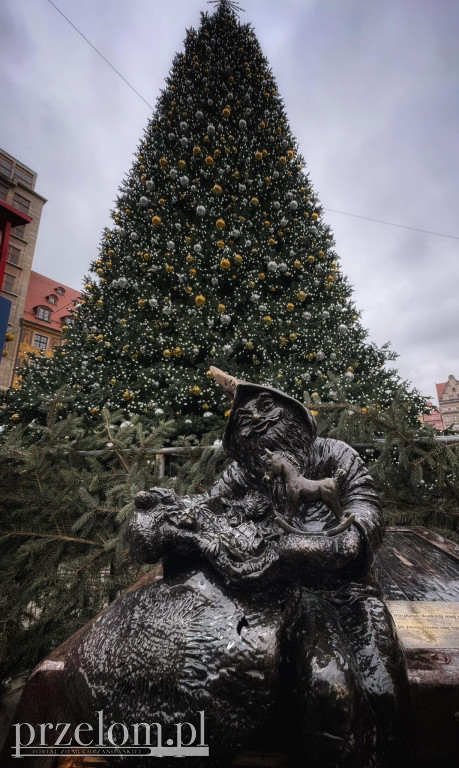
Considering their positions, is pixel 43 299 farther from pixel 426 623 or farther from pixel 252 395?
pixel 426 623

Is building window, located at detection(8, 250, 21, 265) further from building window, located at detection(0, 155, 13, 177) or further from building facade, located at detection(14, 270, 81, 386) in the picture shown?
building window, located at detection(0, 155, 13, 177)

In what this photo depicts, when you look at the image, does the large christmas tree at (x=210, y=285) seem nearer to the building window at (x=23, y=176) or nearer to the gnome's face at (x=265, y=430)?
the gnome's face at (x=265, y=430)

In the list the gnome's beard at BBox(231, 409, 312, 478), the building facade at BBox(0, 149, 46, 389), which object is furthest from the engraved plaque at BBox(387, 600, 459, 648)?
the building facade at BBox(0, 149, 46, 389)

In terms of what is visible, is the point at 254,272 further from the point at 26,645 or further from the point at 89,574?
the point at 26,645

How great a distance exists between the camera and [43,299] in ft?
68.7

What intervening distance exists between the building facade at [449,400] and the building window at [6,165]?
4252 centimetres

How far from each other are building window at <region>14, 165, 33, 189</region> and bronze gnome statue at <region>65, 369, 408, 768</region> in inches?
737

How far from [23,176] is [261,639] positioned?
19.6 m

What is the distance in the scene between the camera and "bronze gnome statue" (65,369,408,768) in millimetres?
769

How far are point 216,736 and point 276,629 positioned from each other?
0.23m

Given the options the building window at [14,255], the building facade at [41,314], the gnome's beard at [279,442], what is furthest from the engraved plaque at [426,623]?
the building facade at [41,314]

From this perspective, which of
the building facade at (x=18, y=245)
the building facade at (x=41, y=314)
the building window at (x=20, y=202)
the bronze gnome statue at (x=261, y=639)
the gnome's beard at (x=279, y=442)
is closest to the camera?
the bronze gnome statue at (x=261, y=639)

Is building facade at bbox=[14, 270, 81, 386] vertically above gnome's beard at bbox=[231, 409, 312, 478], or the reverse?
building facade at bbox=[14, 270, 81, 386]

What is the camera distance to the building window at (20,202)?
15.2 meters
